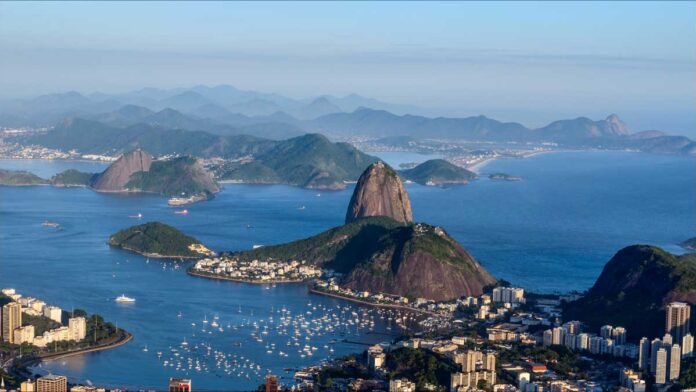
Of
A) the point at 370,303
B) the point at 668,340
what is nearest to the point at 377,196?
the point at 370,303

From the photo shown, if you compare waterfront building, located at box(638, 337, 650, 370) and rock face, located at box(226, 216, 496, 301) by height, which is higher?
rock face, located at box(226, 216, 496, 301)

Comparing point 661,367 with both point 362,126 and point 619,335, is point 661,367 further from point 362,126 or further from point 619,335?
point 362,126

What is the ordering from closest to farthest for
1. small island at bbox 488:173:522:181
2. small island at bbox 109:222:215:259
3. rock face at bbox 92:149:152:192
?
small island at bbox 109:222:215:259
rock face at bbox 92:149:152:192
small island at bbox 488:173:522:181

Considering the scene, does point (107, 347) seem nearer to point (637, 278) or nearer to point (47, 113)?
point (637, 278)

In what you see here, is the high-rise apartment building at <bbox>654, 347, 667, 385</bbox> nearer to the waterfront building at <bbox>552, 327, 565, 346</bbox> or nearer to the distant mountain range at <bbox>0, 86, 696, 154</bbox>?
the waterfront building at <bbox>552, 327, 565, 346</bbox>

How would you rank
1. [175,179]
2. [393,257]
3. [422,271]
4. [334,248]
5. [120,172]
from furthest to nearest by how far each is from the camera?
[120,172] < [175,179] < [334,248] < [393,257] < [422,271]

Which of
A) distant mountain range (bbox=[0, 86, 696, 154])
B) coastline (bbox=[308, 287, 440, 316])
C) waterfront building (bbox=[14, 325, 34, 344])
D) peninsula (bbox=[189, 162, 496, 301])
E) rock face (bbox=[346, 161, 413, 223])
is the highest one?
distant mountain range (bbox=[0, 86, 696, 154])

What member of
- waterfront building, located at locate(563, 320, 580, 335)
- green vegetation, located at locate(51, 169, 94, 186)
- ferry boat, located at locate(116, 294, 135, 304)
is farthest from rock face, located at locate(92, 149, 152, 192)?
waterfront building, located at locate(563, 320, 580, 335)
